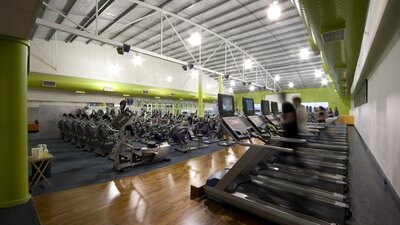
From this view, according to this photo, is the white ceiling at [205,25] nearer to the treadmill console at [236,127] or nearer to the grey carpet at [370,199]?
the treadmill console at [236,127]

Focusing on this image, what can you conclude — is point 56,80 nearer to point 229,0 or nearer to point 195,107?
point 229,0

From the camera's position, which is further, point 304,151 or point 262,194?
point 304,151

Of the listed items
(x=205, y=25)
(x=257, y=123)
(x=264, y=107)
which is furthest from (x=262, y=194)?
(x=205, y=25)

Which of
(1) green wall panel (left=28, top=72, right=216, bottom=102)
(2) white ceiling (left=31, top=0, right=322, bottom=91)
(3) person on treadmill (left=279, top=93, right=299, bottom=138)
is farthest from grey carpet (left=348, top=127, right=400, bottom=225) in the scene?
(1) green wall panel (left=28, top=72, right=216, bottom=102)

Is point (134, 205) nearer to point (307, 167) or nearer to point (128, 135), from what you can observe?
point (128, 135)

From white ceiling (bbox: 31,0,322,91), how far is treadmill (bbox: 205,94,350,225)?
5.25 metres

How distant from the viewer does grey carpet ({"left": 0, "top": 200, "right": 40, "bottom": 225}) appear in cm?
231

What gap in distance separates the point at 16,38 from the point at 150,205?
2908 millimetres

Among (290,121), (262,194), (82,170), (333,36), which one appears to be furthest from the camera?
(82,170)

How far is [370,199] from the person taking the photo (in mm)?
2783

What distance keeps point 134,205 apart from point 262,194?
1.79 metres

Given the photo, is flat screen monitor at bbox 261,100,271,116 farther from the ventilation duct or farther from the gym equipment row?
the gym equipment row

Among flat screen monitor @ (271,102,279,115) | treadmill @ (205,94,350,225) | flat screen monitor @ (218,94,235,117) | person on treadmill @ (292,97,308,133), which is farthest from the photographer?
flat screen monitor @ (271,102,279,115)

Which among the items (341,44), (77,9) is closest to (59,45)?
(77,9)
